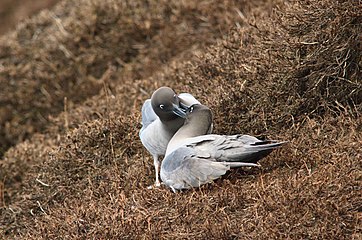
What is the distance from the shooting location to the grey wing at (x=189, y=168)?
16.8ft

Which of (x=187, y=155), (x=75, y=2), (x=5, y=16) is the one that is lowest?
(x=5, y=16)

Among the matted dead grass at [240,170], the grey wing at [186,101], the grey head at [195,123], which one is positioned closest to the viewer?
the matted dead grass at [240,170]

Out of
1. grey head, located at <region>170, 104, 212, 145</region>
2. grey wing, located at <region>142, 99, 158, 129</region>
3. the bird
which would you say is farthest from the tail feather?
grey wing, located at <region>142, 99, 158, 129</region>

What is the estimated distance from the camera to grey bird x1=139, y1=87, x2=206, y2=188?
559 cm

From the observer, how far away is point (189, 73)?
7.81m

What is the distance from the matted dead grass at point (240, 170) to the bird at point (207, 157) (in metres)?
0.09

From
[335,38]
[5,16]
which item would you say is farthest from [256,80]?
[5,16]

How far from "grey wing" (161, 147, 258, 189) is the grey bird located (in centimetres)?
37

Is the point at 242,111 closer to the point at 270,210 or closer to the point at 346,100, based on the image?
the point at 346,100

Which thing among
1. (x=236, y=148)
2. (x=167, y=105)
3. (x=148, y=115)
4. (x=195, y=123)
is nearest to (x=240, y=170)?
(x=236, y=148)

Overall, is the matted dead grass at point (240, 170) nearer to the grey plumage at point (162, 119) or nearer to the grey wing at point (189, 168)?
the grey wing at point (189, 168)

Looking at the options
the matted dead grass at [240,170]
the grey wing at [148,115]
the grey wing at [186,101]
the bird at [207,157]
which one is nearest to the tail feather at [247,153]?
the bird at [207,157]

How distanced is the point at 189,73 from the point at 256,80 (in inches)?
51.2

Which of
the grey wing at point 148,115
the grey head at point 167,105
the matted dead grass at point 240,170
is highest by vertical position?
the grey head at point 167,105
